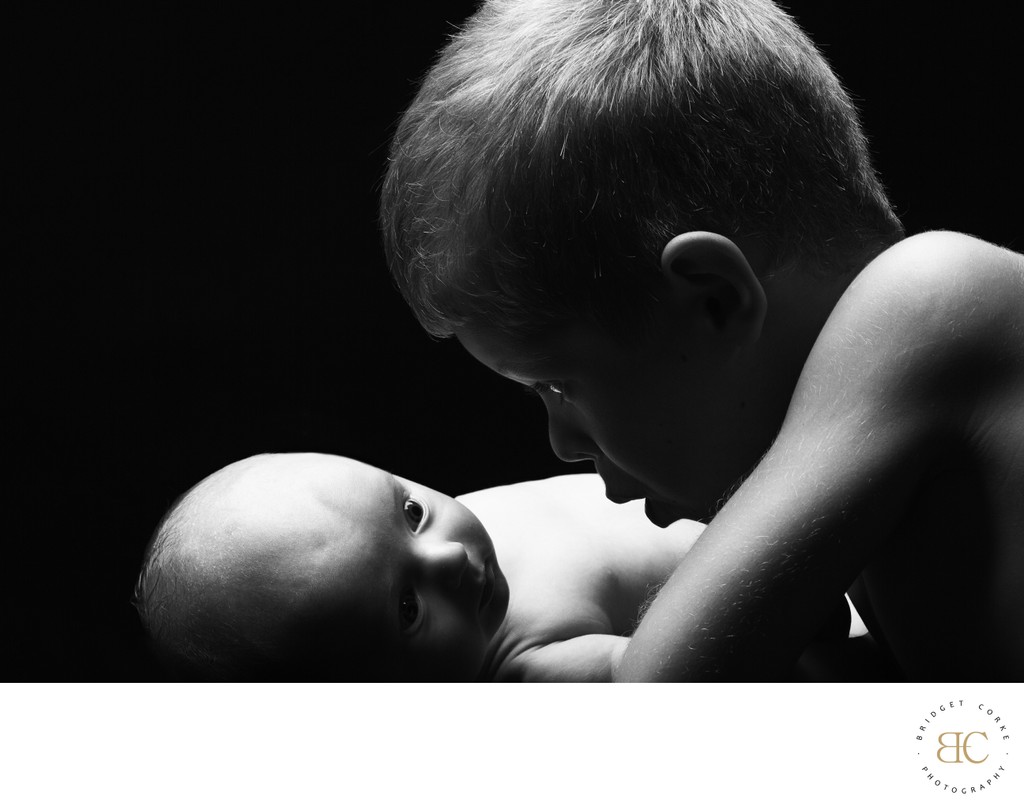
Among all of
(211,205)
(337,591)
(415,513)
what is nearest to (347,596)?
(337,591)

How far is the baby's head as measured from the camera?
2.87 ft

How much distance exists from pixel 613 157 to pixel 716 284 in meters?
0.09

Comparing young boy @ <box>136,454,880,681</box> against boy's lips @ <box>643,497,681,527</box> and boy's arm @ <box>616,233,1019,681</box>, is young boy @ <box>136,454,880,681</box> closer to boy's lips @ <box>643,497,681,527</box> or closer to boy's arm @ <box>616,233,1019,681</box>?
boy's lips @ <box>643,497,681,527</box>

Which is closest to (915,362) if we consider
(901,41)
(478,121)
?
(478,121)

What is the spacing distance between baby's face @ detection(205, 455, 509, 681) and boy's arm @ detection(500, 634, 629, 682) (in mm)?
40

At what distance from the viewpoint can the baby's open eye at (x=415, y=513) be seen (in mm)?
967

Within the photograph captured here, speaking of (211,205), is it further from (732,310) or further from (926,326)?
(926,326)

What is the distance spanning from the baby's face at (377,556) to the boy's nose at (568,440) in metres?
0.11

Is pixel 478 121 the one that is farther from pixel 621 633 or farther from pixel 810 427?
pixel 621 633

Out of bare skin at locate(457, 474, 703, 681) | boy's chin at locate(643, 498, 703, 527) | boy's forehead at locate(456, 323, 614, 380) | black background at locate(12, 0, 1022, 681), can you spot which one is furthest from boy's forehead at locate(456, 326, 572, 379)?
black background at locate(12, 0, 1022, 681)

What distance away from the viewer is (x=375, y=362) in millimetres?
1321

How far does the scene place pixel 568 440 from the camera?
2.88 ft
